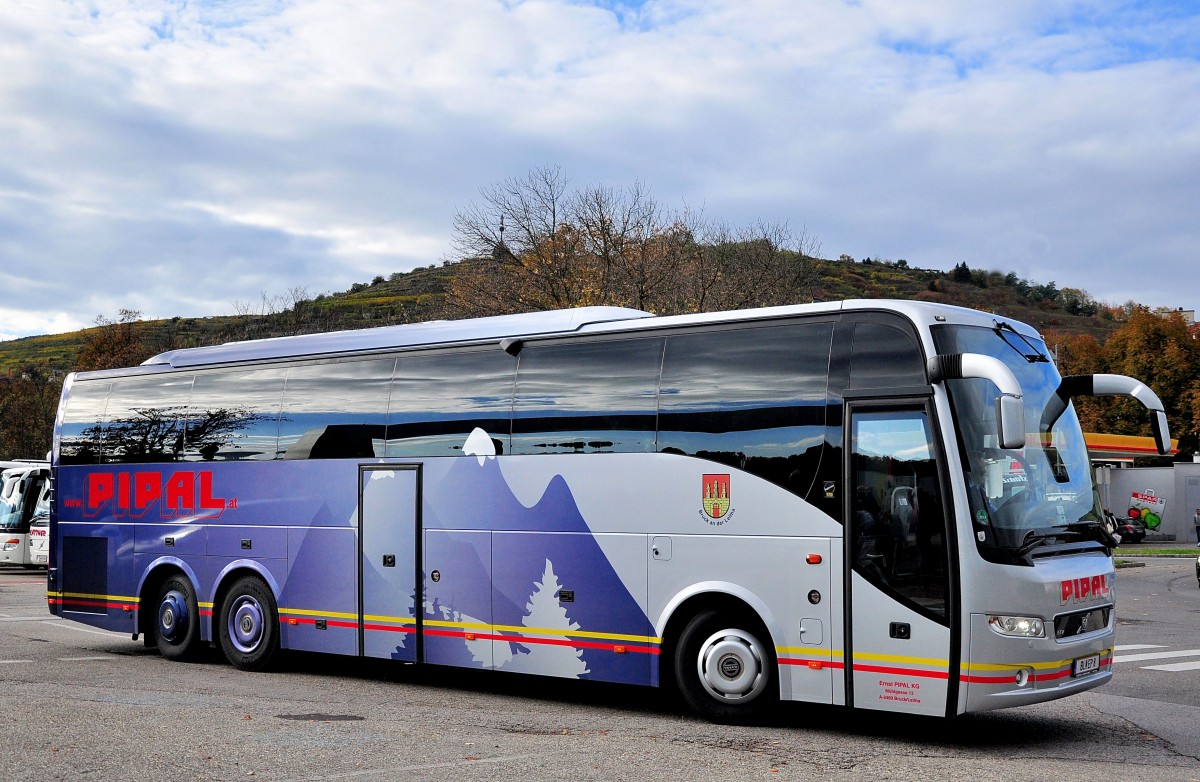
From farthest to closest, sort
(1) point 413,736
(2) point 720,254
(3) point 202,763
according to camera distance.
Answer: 1. (2) point 720,254
2. (1) point 413,736
3. (3) point 202,763

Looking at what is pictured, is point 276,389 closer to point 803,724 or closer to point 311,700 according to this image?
point 311,700

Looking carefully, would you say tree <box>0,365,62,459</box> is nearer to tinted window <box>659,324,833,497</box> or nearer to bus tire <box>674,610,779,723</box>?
tinted window <box>659,324,833,497</box>

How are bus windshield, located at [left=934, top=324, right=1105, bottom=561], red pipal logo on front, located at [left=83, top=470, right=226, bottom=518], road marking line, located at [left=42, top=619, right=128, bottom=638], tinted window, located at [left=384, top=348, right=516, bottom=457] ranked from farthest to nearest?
road marking line, located at [left=42, top=619, right=128, bottom=638] → red pipal logo on front, located at [left=83, top=470, right=226, bottom=518] → tinted window, located at [left=384, top=348, right=516, bottom=457] → bus windshield, located at [left=934, top=324, right=1105, bottom=561]

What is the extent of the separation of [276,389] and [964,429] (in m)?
7.98

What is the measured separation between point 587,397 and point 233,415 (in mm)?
5181

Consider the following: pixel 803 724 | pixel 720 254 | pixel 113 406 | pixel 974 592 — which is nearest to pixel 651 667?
pixel 803 724

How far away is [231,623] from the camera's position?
14.1 m

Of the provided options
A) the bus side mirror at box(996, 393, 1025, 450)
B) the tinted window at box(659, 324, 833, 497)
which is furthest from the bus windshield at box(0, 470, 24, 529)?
the bus side mirror at box(996, 393, 1025, 450)

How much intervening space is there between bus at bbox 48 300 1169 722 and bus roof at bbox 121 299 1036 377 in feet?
0.10

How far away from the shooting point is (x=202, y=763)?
8047 millimetres

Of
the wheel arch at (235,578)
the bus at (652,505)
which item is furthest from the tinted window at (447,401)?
the wheel arch at (235,578)

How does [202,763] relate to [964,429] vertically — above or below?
below

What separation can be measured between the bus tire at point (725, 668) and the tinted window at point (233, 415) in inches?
227

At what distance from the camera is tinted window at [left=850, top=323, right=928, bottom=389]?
9.20 meters
